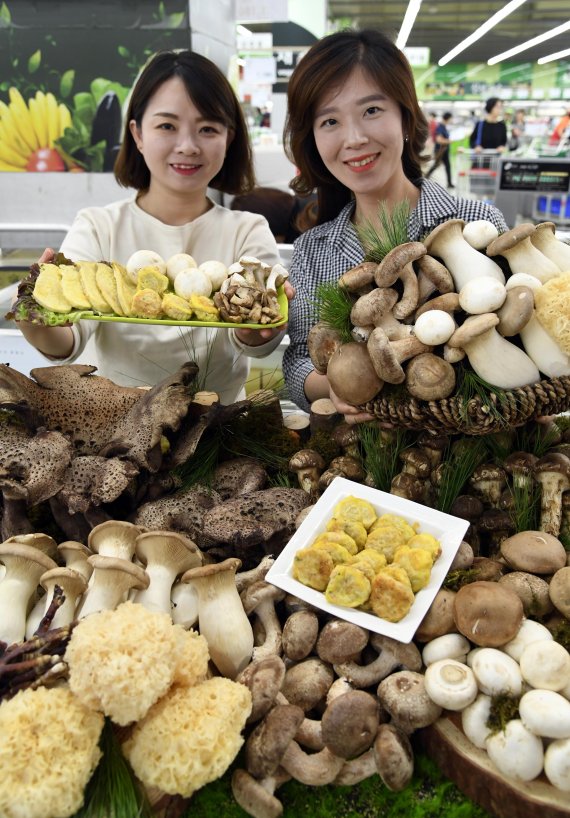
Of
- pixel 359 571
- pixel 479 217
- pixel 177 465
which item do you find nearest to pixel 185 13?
pixel 479 217

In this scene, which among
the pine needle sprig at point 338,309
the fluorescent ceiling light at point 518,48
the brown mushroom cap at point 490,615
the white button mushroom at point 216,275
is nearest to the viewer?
the brown mushroom cap at point 490,615

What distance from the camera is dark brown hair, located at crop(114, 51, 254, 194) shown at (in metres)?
2.31

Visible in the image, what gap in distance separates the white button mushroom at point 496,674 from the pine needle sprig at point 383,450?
Result: 57 cm

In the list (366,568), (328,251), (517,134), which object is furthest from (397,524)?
(517,134)

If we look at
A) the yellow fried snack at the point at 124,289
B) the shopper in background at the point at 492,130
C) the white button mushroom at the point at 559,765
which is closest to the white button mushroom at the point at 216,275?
the yellow fried snack at the point at 124,289

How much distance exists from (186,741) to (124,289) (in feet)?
4.18

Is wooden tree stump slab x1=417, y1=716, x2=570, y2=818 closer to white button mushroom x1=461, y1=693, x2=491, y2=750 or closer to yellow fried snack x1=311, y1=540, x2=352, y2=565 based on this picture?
white button mushroom x1=461, y1=693, x2=491, y2=750

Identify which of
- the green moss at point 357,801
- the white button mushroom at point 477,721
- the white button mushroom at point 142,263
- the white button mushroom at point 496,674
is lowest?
the green moss at point 357,801

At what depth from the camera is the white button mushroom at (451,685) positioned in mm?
1146

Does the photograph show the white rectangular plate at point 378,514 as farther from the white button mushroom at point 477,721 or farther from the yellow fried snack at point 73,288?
the yellow fried snack at point 73,288

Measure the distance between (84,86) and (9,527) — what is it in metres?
5.40

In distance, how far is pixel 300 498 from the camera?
165cm

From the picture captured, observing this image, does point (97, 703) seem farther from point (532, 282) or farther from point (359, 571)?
point (532, 282)

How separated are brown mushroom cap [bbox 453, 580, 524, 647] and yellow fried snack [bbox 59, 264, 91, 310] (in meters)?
1.31
